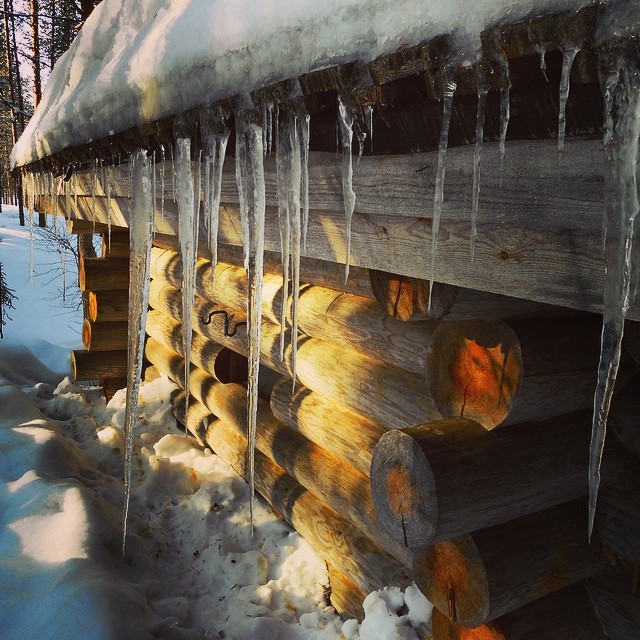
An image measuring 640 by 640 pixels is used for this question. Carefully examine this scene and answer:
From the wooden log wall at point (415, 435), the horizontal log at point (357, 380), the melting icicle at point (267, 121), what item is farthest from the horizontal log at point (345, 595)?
the melting icicle at point (267, 121)

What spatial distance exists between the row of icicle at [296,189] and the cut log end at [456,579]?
24.3 inches

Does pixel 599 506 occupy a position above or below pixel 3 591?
above

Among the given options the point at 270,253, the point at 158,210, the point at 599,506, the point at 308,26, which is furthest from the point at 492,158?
the point at 158,210

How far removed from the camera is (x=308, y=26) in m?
1.43

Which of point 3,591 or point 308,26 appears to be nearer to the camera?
point 308,26

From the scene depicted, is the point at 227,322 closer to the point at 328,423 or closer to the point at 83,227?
the point at 328,423

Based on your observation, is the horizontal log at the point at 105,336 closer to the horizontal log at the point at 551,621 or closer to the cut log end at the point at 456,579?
the cut log end at the point at 456,579

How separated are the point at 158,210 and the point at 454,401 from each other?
308cm

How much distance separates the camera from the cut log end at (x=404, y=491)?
6.57ft

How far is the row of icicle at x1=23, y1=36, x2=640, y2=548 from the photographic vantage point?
1076 mm

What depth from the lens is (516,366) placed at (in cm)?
197

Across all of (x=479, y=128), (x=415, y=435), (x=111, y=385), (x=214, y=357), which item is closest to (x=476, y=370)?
(x=415, y=435)

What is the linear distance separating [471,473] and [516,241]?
87 centimetres

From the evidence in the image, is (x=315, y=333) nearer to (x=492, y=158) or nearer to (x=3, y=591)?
(x=492, y=158)
